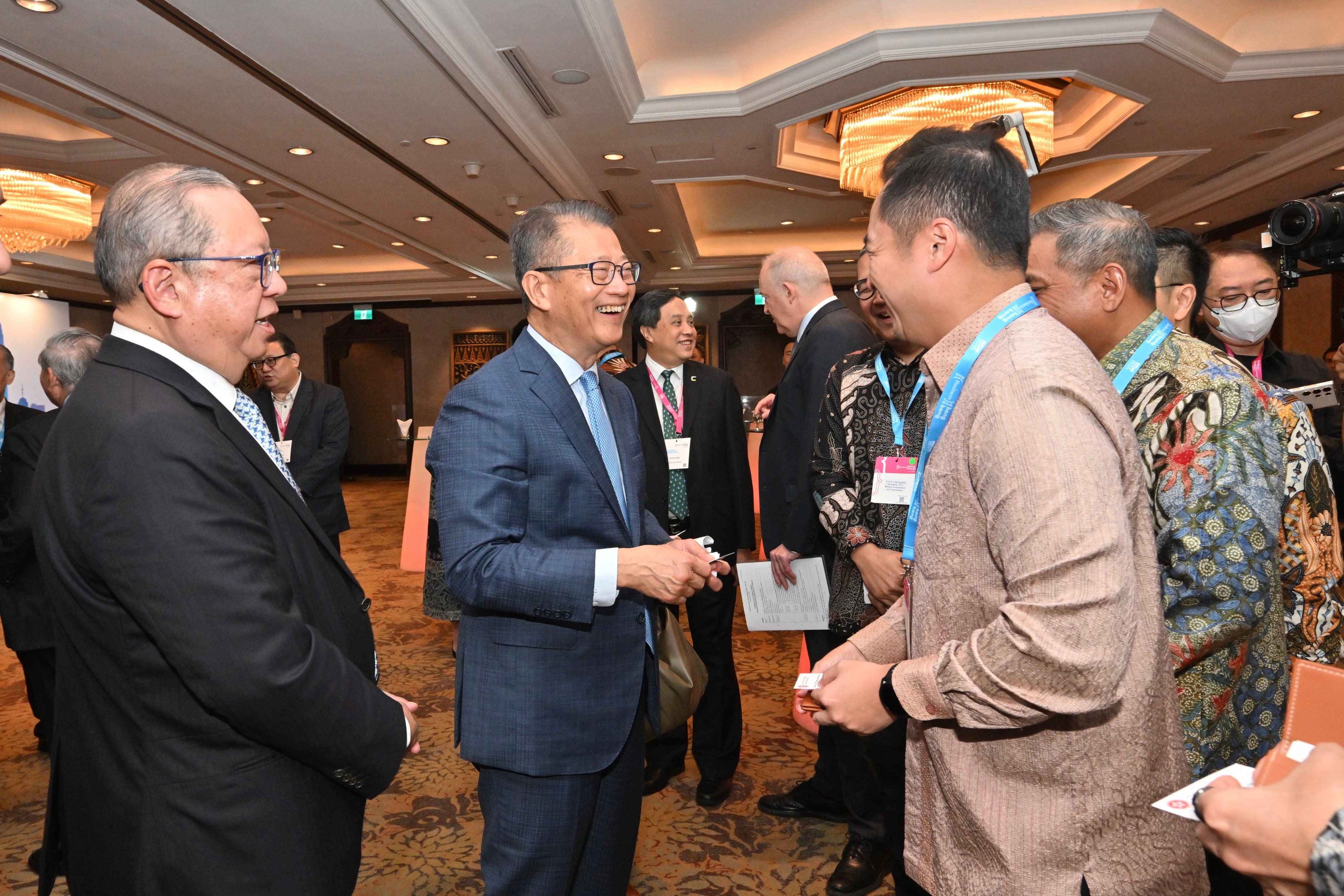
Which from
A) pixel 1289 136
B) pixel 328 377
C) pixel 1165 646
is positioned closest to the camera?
pixel 1165 646

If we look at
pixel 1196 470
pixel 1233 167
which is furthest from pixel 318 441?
pixel 1233 167

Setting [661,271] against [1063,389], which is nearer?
[1063,389]

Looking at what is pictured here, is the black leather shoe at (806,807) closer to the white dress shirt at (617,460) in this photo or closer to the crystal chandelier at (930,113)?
the white dress shirt at (617,460)

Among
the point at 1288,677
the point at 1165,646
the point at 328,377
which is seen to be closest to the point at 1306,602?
the point at 1288,677

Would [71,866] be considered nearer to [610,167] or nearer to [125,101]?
[125,101]

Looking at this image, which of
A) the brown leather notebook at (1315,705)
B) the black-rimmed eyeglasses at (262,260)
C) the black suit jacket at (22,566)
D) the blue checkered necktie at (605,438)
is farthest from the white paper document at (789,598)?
the black suit jacket at (22,566)

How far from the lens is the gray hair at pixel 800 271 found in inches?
108

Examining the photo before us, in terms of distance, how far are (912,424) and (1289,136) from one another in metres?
7.06

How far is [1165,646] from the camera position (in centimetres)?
106

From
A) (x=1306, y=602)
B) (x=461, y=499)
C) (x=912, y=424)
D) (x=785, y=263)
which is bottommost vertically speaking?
(x=1306, y=602)

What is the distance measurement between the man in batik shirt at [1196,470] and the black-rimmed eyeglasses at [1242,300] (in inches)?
62.6

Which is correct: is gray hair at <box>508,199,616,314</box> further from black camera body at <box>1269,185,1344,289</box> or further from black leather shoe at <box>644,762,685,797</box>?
black leather shoe at <box>644,762,685,797</box>

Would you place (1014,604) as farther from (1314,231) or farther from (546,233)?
(546,233)

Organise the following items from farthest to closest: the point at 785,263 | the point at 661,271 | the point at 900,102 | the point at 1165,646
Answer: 1. the point at 661,271
2. the point at 900,102
3. the point at 785,263
4. the point at 1165,646
